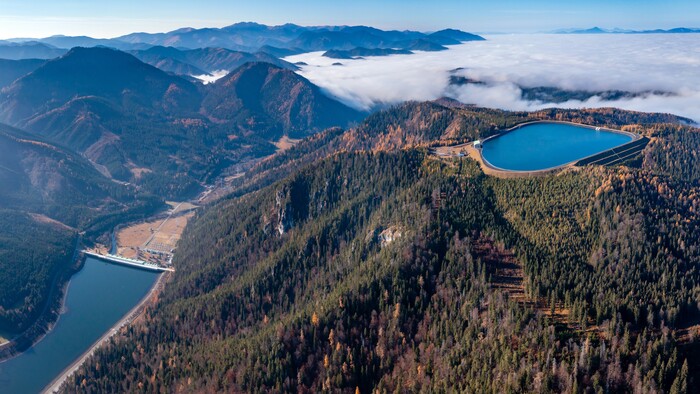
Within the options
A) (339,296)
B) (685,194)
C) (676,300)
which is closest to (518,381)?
(676,300)

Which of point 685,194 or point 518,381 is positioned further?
point 685,194

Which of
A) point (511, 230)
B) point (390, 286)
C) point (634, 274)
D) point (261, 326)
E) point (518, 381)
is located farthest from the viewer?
point (261, 326)

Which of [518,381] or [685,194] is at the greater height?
[685,194]

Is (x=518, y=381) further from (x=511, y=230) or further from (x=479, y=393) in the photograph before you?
(x=511, y=230)

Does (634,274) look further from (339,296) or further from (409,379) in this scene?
(339,296)

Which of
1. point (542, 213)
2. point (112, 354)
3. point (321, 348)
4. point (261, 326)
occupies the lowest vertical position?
point (112, 354)

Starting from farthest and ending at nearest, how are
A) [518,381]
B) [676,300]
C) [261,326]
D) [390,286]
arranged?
1. [261,326]
2. [390,286]
3. [676,300]
4. [518,381]
